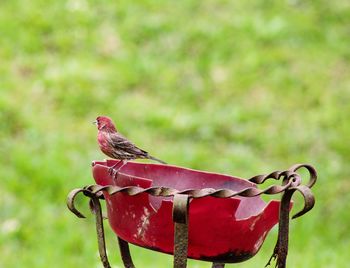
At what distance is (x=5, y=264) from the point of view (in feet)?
17.7

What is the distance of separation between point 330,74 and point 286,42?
0.72 metres

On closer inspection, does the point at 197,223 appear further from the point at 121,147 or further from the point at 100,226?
the point at 121,147

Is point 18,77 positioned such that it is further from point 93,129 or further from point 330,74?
point 330,74

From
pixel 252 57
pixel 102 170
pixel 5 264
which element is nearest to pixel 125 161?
pixel 102 170

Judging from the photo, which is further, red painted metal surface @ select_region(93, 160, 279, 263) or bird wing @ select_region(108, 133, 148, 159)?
bird wing @ select_region(108, 133, 148, 159)

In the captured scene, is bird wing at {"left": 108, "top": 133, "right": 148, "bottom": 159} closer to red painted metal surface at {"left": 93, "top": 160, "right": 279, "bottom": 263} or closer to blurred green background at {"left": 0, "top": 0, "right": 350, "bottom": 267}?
red painted metal surface at {"left": 93, "top": 160, "right": 279, "bottom": 263}

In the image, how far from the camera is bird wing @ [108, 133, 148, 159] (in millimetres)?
2895

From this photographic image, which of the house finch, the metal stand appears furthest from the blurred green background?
the metal stand

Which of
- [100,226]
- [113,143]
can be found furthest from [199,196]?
[113,143]

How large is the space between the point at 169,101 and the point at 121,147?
516 centimetres

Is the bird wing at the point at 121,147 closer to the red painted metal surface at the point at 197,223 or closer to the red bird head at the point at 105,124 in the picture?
the red bird head at the point at 105,124

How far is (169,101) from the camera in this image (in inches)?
316

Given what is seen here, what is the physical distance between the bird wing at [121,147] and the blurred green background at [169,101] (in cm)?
273

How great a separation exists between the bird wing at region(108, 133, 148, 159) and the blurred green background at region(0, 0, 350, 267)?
273cm
